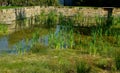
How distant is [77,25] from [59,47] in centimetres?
1198

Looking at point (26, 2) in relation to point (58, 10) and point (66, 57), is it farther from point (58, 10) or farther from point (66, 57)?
point (66, 57)

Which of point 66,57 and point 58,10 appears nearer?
point 66,57

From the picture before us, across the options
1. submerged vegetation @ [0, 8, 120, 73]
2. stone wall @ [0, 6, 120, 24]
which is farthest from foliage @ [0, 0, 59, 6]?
submerged vegetation @ [0, 8, 120, 73]

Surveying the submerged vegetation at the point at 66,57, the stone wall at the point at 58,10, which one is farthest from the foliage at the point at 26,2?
the submerged vegetation at the point at 66,57

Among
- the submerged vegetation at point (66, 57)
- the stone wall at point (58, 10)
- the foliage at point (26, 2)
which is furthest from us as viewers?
the foliage at point (26, 2)

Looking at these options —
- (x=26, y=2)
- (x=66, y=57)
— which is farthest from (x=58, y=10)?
(x=66, y=57)

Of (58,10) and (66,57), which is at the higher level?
(66,57)

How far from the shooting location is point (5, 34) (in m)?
22.0

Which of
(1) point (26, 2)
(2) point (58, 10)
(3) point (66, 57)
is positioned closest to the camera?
(3) point (66, 57)

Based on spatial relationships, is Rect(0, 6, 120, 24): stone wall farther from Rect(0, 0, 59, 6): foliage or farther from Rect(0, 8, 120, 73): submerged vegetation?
Rect(0, 8, 120, 73): submerged vegetation

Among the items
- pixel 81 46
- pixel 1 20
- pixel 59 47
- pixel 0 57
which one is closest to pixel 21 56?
pixel 0 57

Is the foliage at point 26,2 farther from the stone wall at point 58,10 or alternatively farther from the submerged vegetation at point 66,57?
the submerged vegetation at point 66,57

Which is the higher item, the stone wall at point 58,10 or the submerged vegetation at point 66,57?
the submerged vegetation at point 66,57

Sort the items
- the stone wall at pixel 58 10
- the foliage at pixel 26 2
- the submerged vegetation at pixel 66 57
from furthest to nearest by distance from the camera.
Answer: the foliage at pixel 26 2
the stone wall at pixel 58 10
the submerged vegetation at pixel 66 57
